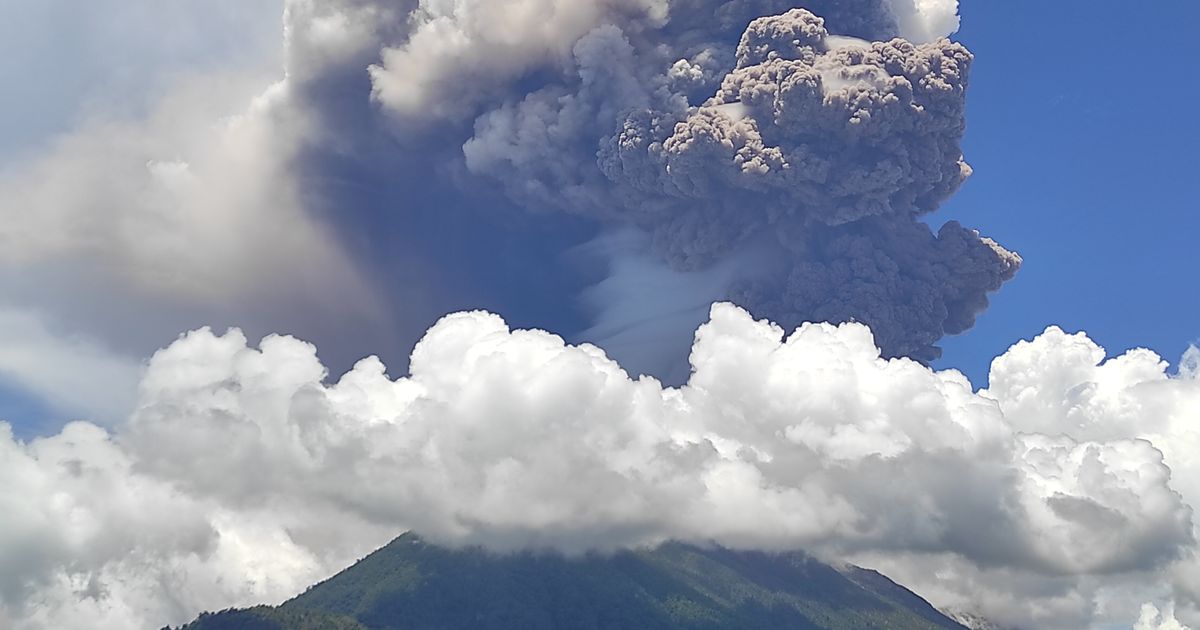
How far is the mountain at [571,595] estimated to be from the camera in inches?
6132

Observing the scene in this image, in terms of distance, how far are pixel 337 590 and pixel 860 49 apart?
378ft

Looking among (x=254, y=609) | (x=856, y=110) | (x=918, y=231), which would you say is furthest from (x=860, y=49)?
(x=254, y=609)

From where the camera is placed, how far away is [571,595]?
559ft

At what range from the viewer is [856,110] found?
87.1 meters

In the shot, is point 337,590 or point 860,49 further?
point 337,590

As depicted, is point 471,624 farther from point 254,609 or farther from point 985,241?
point 985,241

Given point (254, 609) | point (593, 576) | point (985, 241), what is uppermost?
point (985, 241)

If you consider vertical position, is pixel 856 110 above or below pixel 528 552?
above

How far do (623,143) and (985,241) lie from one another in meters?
35.1

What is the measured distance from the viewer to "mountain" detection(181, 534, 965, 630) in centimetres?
15575

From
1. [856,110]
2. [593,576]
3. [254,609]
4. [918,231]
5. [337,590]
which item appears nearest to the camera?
[856,110]

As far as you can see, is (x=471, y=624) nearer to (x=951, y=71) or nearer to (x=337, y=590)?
(x=337, y=590)

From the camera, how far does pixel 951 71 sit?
8931 centimetres

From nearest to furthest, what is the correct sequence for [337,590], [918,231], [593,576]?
[918,231] < [337,590] < [593,576]
